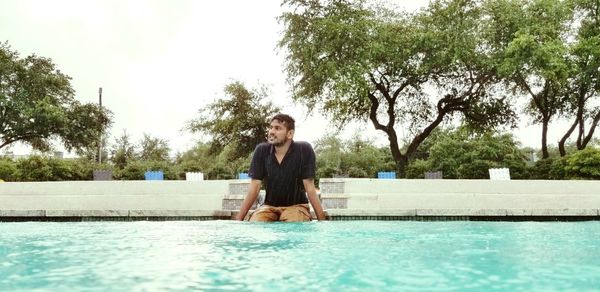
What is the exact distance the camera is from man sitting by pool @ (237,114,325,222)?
307 inches

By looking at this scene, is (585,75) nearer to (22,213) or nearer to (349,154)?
(22,213)

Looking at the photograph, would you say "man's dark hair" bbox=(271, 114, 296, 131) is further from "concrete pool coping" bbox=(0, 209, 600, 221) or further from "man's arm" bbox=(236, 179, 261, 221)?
"concrete pool coping" bbox=(0, 209, 600, 221)

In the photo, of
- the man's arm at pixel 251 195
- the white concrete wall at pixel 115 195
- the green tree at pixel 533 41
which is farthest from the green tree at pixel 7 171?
the man's arm at pixel 251 195

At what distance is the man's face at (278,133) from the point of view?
7699 mm

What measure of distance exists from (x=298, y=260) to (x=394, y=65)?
22233 mm

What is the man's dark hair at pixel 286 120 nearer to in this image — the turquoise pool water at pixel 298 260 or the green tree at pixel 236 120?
the turquoise pool water at pixel 298 260

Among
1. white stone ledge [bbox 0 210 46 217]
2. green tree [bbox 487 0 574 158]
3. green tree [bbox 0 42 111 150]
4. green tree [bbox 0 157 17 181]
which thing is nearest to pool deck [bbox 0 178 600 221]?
white stone ledge [bbox 0 210 46 217]

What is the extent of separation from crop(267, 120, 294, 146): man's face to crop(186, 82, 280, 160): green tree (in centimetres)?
2810

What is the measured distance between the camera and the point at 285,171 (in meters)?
7.88

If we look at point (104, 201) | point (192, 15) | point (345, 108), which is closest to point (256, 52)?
point (192, 15)

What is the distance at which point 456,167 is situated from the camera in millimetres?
39469

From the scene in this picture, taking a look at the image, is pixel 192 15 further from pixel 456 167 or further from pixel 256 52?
pixel 456 167

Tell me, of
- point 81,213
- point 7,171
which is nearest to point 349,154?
point 7,171

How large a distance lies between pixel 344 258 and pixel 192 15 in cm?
2562
